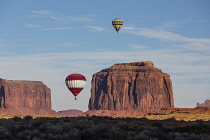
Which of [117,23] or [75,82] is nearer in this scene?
[75,82]

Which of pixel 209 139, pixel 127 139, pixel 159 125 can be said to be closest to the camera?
pixel 209 139

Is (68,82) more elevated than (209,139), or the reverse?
(68,82)

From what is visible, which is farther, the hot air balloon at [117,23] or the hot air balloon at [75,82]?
the hot air balloon at [117,23]

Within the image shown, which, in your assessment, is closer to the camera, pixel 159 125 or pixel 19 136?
pixel 19 136

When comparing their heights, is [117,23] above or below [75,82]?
above

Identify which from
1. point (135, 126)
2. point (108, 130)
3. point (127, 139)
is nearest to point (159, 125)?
point (135, 126)

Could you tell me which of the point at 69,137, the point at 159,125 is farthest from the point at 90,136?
the point at 159,125

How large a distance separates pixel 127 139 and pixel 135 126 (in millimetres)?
7899

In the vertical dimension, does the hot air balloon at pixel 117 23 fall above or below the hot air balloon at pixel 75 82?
above

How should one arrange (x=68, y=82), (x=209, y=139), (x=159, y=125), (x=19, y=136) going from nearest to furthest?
(x=209, y=139) → (x=19, y=136) → (x=159, y=125) → (x=68, y=82)

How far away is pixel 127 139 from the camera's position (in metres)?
29.0

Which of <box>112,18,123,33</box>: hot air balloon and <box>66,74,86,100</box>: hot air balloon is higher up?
<box>112,18,123,33</box>: hot air balloon

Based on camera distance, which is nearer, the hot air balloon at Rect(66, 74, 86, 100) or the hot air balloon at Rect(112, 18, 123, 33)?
the hot air balloon at Rect(66, 74, 86, 100)

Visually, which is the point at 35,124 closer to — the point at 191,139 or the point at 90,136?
the point at 90,136
